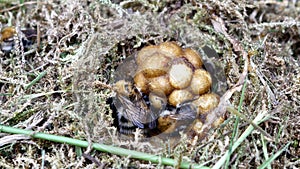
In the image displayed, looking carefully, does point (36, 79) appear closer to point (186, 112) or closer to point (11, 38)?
point (11, 38)

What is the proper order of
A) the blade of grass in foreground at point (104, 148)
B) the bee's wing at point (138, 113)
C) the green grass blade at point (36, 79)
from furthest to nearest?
the green grass blade at point (36, 79) → the bee's wing at point (138, 113) → the blade of grass in foreground at point (104, 148)

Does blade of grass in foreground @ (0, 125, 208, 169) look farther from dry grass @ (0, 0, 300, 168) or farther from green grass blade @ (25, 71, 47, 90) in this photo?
green grass blade @ (25, 71, 47, 90)

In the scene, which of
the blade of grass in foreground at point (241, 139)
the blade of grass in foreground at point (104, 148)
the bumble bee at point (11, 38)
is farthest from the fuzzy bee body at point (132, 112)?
the bumble bee at point (11, 38)

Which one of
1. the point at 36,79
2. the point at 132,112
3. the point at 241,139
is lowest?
the point at 241,139

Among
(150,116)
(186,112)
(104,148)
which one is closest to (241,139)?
(186,112)

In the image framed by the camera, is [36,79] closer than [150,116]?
No

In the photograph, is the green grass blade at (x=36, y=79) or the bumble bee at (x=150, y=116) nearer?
the bumble bee at (x=150, y=116)

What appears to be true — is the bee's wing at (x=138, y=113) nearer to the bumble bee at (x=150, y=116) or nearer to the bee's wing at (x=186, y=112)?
the bumble bee at (x=150, y=116)
